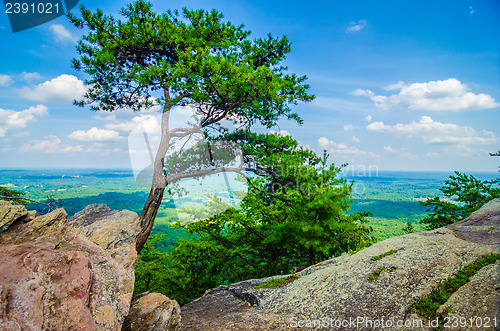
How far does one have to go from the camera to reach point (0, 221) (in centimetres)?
419

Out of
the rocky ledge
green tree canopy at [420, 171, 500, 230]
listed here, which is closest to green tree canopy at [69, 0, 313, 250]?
the rocky ledge

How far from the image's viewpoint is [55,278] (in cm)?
353

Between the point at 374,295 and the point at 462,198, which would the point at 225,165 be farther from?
the point at 462,198

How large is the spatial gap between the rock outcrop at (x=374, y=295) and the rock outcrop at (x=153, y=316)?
1.66 ft

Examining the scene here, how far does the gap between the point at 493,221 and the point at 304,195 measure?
6.07m

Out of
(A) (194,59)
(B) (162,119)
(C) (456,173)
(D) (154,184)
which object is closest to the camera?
(A) (194,59)

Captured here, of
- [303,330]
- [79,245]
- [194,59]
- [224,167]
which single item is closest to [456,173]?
[224,167]

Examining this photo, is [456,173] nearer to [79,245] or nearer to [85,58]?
[79,245]

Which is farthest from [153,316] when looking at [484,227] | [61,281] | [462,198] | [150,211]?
[462,198]

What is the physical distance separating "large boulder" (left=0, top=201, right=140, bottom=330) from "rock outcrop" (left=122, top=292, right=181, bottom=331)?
0.44 m

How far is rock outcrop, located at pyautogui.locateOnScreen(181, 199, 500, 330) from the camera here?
395cm

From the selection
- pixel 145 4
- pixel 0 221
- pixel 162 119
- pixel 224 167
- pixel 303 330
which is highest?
pixel 145 4

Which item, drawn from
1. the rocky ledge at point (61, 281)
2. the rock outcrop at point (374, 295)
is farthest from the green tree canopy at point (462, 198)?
the rocky ledge at point (61, 281)

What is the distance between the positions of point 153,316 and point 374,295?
4264mm
